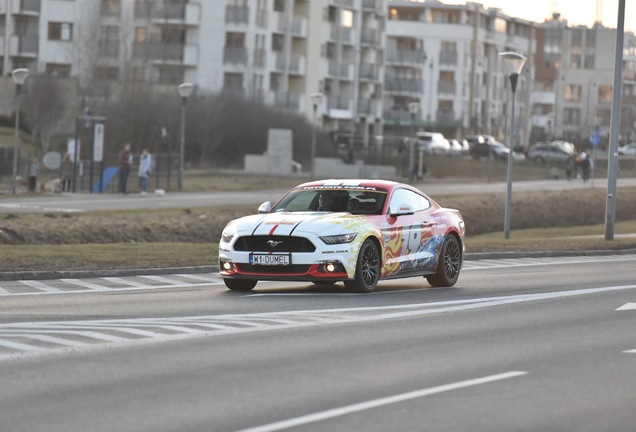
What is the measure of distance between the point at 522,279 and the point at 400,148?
2856 inches

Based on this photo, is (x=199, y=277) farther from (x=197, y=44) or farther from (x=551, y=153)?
(x=551, y=153)

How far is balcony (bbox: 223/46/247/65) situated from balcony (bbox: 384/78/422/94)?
42400 mm

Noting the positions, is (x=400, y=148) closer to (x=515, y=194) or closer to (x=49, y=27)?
(x=49, y=27)

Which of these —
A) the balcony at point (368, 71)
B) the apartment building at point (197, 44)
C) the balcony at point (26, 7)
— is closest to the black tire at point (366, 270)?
the apartment building at point (197, 44)

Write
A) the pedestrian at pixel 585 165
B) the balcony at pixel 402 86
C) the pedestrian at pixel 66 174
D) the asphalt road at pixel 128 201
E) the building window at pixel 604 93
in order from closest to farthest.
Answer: the asphalt road at pixel 128 201, the pedestrian at pixel 66 174, the pedestrian at pixel 585 165, the balcony at pixel 402 86, the building window at pixel 604 93

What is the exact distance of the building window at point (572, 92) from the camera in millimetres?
194375

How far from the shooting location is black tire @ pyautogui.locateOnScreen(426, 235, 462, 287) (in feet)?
75.1

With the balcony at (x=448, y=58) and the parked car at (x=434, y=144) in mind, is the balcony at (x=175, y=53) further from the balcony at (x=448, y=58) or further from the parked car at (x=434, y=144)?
the balcony at (x=448, y=58)

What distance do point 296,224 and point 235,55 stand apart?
83.6 metres

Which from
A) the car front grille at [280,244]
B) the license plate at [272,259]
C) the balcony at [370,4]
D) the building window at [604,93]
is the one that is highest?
the balcony at [370,4]

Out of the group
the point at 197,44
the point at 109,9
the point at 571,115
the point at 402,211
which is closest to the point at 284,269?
the point at 402,211

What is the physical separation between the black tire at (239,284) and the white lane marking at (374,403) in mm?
8893

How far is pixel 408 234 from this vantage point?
2197 cm

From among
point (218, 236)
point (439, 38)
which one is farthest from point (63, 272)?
point (439, 38)
